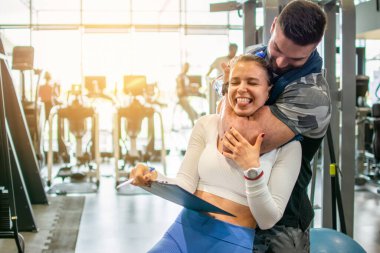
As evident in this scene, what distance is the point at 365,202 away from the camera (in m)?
5.19

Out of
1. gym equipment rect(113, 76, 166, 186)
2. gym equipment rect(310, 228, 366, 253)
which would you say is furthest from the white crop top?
gym equipment rect(113, 76, 166, 186)

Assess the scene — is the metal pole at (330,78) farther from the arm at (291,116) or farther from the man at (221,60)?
the man at (221,60)

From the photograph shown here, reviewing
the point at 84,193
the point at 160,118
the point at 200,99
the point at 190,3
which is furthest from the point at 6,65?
the point at 190,3

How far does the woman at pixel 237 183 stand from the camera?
55.6 inches

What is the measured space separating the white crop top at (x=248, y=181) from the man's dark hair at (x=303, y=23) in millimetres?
318

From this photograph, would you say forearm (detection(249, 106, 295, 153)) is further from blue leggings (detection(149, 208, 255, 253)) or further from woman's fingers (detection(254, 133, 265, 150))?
blue leggings (detection(149, 208, 255, 253))

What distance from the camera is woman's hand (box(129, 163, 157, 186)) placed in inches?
55.9

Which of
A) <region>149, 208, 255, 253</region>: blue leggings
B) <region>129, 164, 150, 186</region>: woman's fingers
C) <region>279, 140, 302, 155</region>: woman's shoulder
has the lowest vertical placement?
<region>149, 208, 255, 253</region>: blue leggings

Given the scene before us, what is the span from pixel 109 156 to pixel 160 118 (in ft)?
5.80

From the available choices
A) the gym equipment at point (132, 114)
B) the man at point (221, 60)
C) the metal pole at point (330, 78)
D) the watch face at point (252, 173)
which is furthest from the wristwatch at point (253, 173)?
the man at point (221, 60)

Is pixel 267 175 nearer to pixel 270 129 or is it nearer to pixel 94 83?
pixel 270 129

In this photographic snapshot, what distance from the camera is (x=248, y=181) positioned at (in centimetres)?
134

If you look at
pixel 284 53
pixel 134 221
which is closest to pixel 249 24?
pixel 284 53

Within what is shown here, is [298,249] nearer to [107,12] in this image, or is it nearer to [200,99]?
[200,99]
